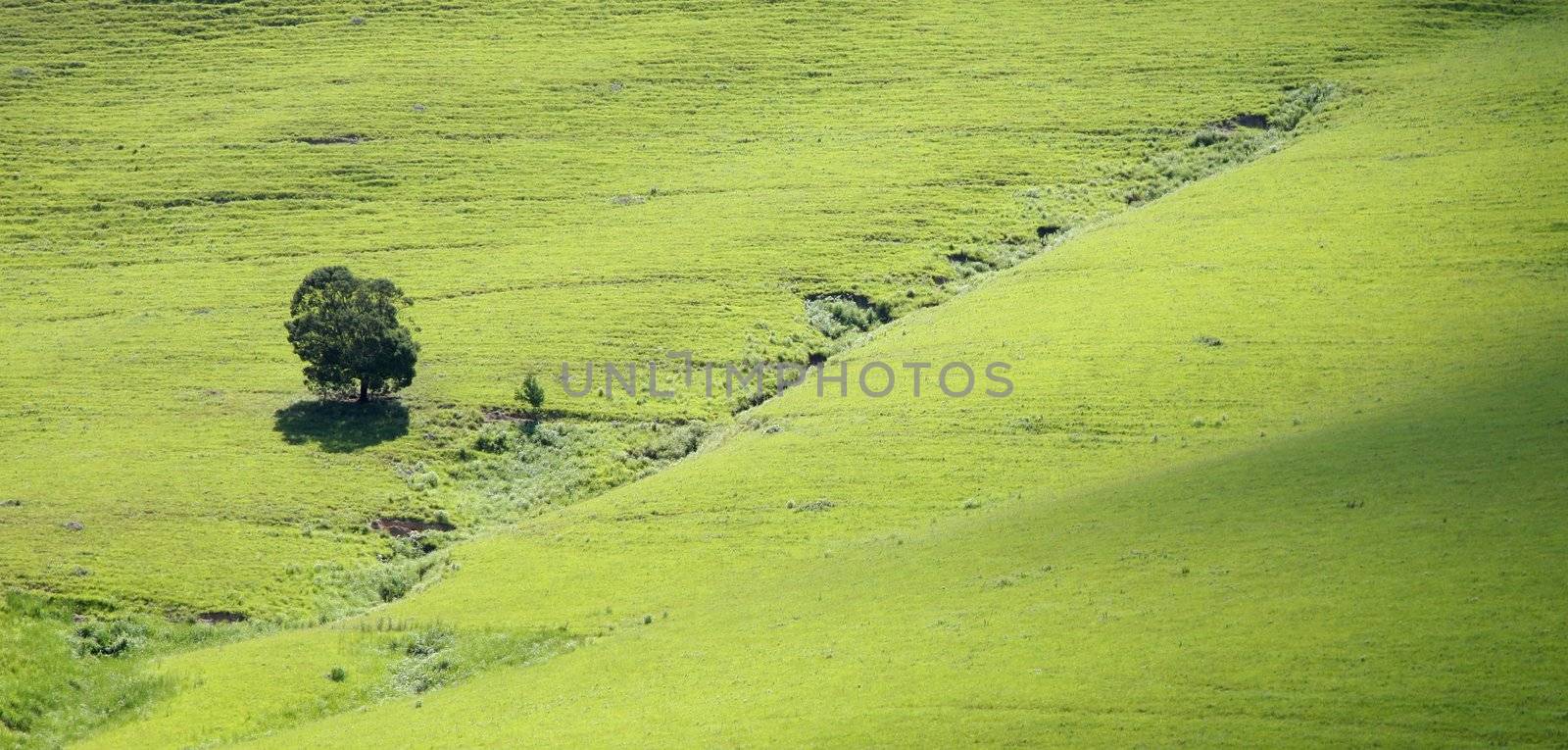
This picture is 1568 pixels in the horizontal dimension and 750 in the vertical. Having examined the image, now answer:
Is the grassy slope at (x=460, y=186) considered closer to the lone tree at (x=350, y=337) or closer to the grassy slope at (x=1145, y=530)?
the lone tree at (x=350, y=337)

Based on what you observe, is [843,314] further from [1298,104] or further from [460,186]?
[1298,104]

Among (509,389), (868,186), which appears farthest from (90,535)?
(868,186)

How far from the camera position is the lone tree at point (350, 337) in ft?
226

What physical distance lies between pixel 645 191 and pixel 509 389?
2934cm

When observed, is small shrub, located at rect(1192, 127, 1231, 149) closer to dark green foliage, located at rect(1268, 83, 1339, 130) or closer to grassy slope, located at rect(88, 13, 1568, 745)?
dark green foliage, located at rect(1268, 83, 1339, 130)

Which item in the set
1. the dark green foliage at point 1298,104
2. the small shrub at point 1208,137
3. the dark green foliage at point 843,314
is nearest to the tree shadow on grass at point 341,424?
the dark green foliage at point 843,314

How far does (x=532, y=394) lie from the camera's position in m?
69.6

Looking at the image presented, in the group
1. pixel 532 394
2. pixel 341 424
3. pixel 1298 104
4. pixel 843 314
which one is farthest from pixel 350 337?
pixel 1298 104

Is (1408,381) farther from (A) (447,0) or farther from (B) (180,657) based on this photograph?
(A) (447,0)

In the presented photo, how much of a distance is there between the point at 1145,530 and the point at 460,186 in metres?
66.8

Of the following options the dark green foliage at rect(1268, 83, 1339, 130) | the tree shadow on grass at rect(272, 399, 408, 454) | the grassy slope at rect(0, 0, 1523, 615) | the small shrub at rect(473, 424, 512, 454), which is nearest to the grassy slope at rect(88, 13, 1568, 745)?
the small shrub at rect(473, 424, 512, 454)

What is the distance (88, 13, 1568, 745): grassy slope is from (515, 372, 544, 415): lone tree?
9735mm

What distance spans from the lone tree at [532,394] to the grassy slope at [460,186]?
89.5 inches

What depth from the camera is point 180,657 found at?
49.1m
